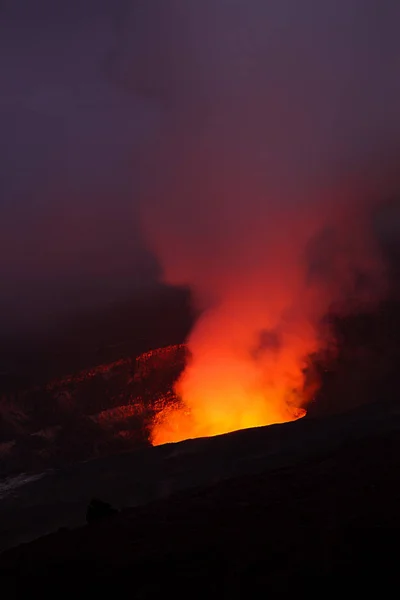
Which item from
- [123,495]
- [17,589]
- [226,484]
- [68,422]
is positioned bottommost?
[17,589]

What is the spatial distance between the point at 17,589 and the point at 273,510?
23.5ft

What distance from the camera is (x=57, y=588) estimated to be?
13.0 metres

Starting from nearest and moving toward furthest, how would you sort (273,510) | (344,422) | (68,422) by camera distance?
(273,510) → (344,422) → (68,422)

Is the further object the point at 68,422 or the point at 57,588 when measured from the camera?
the point at 68,422

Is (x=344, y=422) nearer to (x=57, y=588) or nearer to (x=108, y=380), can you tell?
(x=57, y=588)

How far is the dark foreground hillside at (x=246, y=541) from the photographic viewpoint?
1153 cm

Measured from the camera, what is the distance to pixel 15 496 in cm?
2977

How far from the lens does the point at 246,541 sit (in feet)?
46.2

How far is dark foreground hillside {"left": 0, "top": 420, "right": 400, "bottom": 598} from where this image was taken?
11531 millimetres

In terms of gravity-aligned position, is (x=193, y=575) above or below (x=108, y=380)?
below

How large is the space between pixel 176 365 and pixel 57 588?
1692 inches

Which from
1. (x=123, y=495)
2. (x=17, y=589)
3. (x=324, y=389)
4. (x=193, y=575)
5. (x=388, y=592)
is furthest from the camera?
(x=324, y=389)

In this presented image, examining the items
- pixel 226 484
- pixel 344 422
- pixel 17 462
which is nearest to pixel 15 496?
pixel 226 484

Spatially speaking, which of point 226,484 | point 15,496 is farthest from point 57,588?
point 15,496
